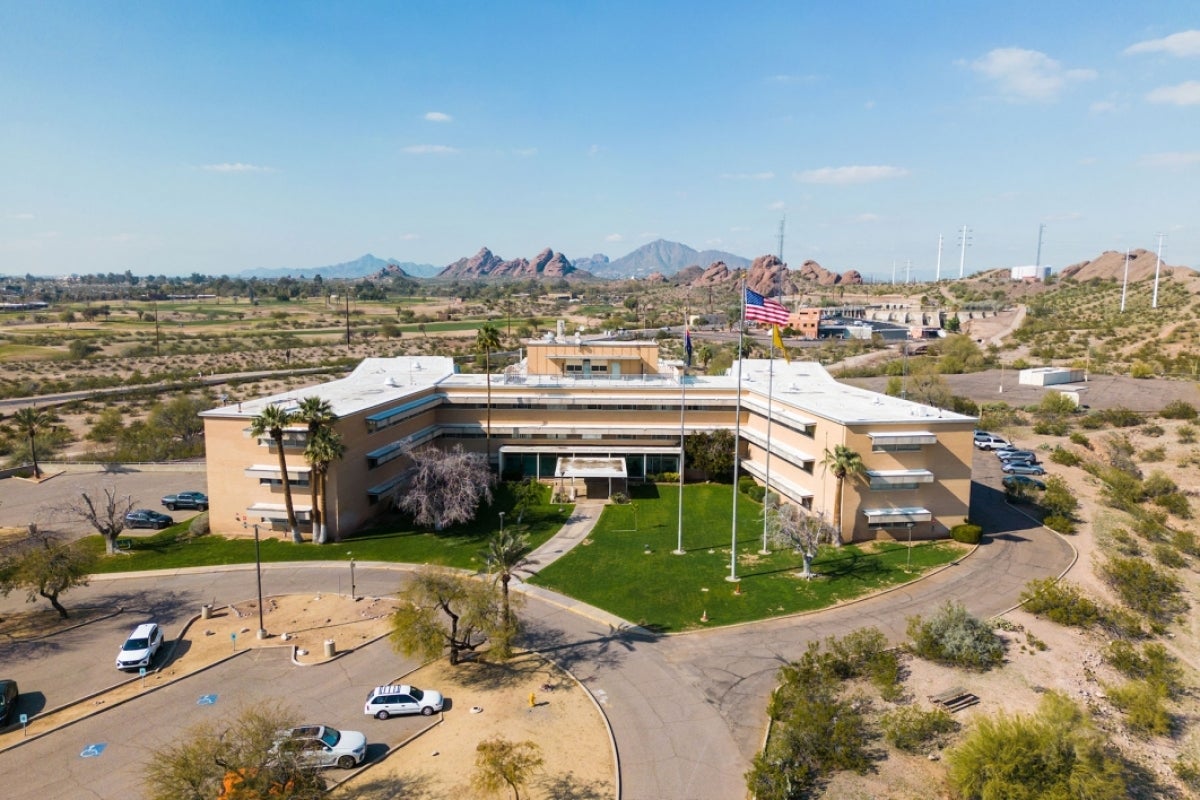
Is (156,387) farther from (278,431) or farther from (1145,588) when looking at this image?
(1145,588)

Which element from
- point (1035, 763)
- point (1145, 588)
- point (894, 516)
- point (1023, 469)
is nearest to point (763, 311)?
point (894, 516)

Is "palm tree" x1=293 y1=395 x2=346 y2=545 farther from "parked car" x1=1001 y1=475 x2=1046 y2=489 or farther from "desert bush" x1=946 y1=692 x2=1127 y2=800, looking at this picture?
"parked car" x1=1001 y1=475 x2=1046 y2=489

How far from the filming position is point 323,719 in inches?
1037

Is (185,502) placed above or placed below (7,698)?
above

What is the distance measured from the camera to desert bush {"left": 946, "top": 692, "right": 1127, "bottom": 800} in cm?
2131

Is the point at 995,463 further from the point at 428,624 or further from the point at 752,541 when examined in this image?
the point at 428,624

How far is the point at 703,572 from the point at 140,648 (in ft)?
97.3

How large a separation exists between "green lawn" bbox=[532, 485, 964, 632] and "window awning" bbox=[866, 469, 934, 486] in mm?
4497

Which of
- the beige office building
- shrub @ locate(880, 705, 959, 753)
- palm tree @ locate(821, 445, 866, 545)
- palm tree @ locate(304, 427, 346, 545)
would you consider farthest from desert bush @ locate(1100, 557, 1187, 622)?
palm tree @ locate(304, 427, 346, 545)

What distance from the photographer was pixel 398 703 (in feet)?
87.0

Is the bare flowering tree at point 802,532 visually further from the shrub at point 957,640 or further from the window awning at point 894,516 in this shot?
the shrub at point 957,640

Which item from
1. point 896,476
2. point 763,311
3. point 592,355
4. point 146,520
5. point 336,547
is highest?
point 763,311

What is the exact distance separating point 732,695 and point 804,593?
11.2 m

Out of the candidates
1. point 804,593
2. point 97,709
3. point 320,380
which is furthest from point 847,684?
point 320,380
